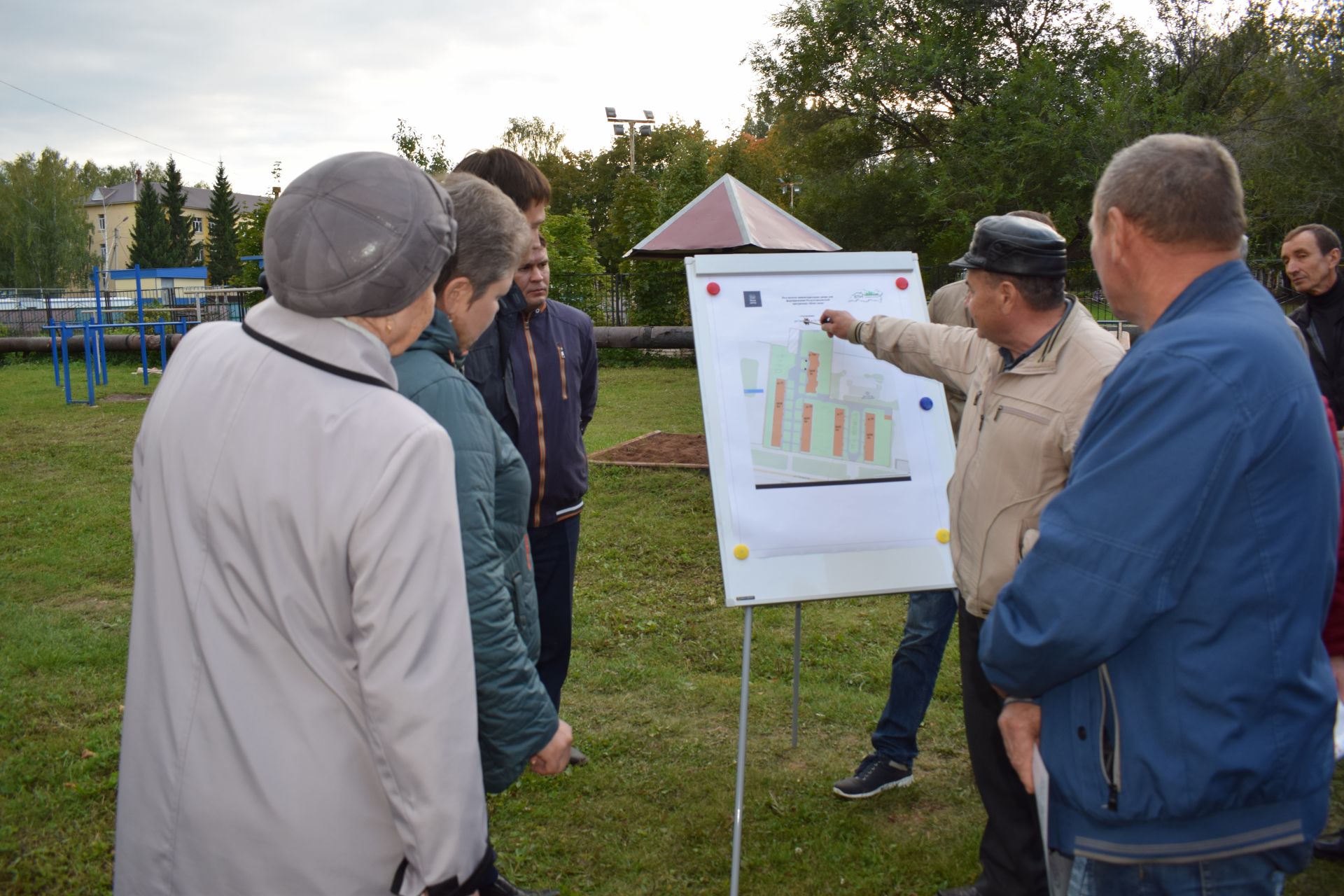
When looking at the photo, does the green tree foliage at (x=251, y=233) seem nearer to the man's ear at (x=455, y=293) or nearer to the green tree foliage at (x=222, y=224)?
the man's ear at (x=455, y=293)

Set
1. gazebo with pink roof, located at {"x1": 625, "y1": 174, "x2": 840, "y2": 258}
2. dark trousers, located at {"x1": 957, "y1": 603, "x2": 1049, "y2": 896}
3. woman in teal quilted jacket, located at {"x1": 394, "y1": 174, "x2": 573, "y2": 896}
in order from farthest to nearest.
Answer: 1. gazebo with pink roof, located at {"x1": 625, "y1": 174, "x2": 840, "y2": 258}
2. dark trousers, located at {"x1": 957, "y1": 603, "x2": 1049, "y2": 896}
3. woman in teal quilted jacket, located at {"x1": 394, "y1": 174, "x2": 573, "y2": 896}

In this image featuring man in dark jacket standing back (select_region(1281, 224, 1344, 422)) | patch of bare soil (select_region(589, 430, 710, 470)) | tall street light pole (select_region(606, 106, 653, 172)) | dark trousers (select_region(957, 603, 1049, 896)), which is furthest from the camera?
tall street light pole (select_region(606, 106, 653, 172))

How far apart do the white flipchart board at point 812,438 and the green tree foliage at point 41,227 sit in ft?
221

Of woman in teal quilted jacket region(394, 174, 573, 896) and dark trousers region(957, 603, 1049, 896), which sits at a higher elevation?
woman in teal quilted jacket region(394, 174, 573, 896)

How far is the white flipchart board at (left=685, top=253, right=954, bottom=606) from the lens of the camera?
2994 mm

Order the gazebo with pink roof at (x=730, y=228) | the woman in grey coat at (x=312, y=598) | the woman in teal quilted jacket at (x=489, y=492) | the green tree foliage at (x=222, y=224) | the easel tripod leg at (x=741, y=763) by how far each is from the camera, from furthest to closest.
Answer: the green tree foliage at (x=222, y=224)
the gazebo with pink roof at (x=730, y=228)
the easel tripod leg at (x=741, y=763)
the woman in teal quilted jacket at (x=489, y=492)
the woman in grey coat at (x=312, y=598)

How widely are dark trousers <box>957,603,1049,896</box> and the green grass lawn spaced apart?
0.44 m

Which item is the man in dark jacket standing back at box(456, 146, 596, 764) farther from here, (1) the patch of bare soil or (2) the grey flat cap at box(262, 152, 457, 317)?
(1) the patch of bare soil

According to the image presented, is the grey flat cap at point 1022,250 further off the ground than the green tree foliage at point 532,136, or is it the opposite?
the green tree foliage at point 532,136

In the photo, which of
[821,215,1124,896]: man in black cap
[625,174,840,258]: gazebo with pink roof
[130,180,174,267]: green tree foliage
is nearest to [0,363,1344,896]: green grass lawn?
[821,215,1124,896]: man in black cap

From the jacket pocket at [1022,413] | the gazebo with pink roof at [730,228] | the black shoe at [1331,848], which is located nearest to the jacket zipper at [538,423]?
the jacket pocket at [1022,413]

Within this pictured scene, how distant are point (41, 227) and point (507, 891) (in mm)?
69097

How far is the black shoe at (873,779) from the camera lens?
3.48 m

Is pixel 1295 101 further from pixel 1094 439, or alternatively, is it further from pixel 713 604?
pixel 1094 439
